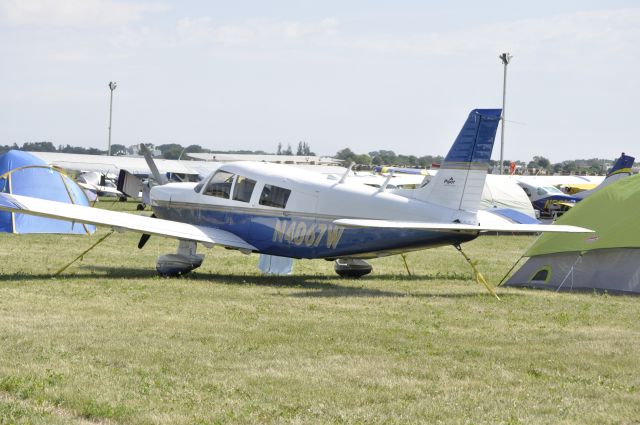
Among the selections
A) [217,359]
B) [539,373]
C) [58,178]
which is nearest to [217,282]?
[217,359]

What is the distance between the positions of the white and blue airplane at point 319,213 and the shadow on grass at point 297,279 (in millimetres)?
494

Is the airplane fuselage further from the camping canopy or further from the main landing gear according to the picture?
the camping canopy

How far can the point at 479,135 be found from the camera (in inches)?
608

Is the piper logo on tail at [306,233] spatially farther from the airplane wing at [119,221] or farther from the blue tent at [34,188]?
the blue tent at [34,188]

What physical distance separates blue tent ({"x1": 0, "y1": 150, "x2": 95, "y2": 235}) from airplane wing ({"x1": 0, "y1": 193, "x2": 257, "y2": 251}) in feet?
30.3

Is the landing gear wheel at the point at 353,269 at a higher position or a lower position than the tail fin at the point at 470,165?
lower

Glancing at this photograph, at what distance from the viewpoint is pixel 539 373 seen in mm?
9258

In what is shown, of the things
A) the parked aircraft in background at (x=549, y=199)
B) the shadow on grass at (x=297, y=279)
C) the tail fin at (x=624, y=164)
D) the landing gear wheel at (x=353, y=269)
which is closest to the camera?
the shadow on grass at (x=297, y=279)

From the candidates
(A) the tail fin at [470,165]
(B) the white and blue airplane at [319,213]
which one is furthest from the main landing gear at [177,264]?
(A) the tail fin at [470,165]

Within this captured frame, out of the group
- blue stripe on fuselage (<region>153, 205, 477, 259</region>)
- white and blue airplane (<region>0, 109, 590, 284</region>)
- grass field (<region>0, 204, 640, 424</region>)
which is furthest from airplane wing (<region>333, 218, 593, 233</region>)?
grass field (<region>0, 204, 640, 424</region>)

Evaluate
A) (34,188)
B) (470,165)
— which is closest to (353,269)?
(470,165)

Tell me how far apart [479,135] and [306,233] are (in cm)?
336

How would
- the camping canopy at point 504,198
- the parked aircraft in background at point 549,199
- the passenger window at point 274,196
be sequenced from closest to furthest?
the passenger window at point 274,196 → the camping canopy at point 504,198 → the parked aircraft in background at point 549,199

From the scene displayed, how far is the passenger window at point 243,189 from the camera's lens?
57.3 ft
